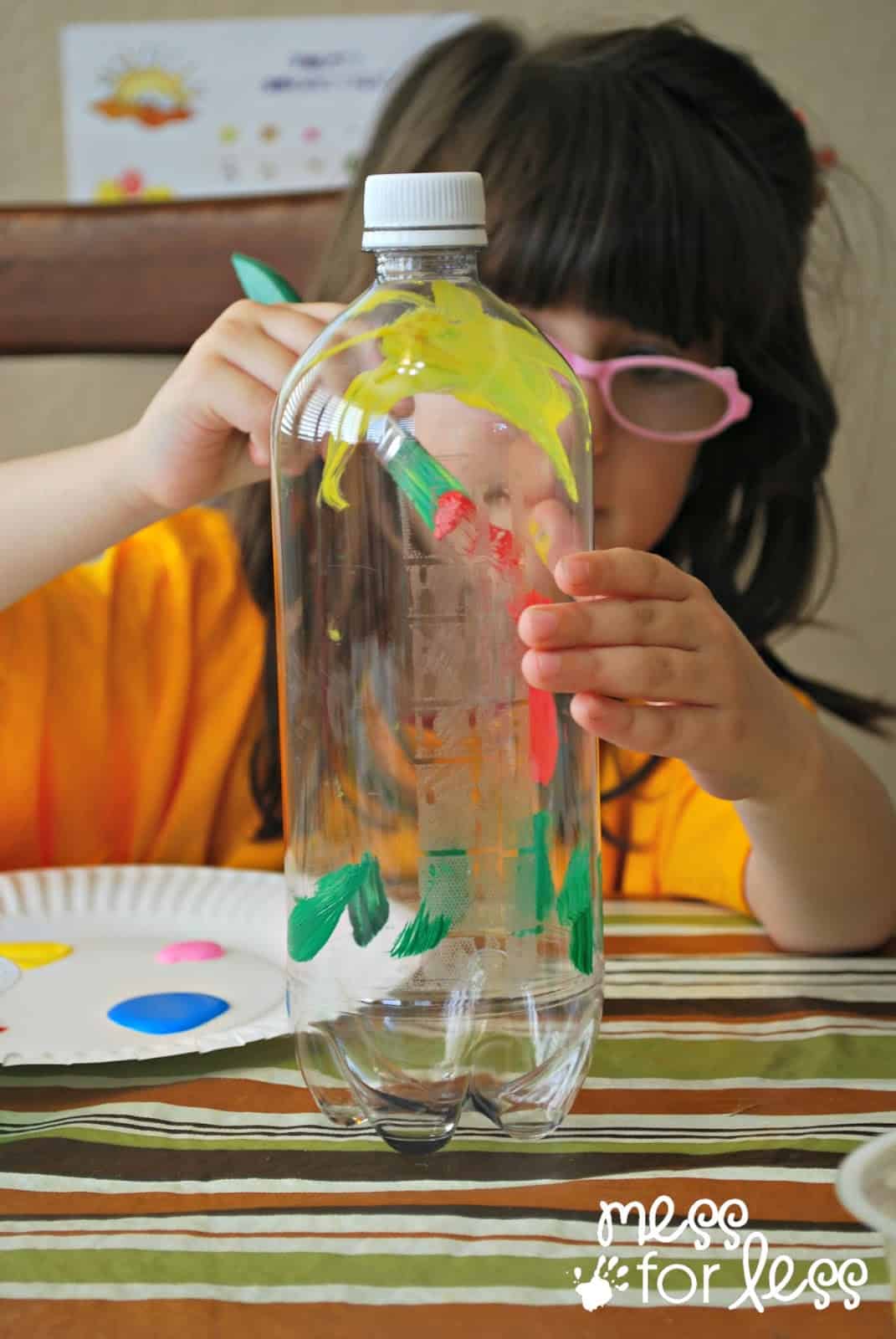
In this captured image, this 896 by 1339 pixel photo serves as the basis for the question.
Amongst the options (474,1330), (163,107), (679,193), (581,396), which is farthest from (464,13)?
(474,1330)

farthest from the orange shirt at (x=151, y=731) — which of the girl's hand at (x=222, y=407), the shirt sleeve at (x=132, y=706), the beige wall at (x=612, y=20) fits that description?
the beige wall at (x=612, y=20)

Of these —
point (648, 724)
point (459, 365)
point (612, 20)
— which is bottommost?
point (648, 724)

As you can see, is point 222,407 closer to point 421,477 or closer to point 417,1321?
point 421,477

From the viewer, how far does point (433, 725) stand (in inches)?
21.4

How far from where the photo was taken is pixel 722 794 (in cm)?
68

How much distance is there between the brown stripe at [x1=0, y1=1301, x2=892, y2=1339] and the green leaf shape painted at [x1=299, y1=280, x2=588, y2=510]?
312mm

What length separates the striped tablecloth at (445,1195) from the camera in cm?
41

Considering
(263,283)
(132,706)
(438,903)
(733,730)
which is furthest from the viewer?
(132,706)

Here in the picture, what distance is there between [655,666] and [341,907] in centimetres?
16

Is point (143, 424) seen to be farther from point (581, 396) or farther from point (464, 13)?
point (464, 13)

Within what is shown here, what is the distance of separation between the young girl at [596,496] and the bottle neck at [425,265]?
0.23 meters

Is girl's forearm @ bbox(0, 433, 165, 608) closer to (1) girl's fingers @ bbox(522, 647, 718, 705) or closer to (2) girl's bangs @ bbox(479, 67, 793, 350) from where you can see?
(2) girl's bangs @ bbox(479, 67, 793, 350)

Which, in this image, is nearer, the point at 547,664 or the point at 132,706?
the point at 547,664

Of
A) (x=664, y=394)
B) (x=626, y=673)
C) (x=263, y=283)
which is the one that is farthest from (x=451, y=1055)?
(x=664, y=394)
